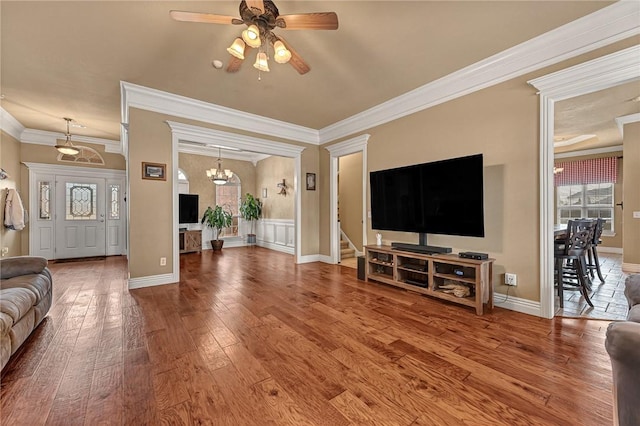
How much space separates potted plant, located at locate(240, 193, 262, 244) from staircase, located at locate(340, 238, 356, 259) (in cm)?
317

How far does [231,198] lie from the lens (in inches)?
324

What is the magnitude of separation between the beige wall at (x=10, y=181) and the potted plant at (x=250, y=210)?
4.70 meters

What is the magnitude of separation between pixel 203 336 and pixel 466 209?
2.99 meters

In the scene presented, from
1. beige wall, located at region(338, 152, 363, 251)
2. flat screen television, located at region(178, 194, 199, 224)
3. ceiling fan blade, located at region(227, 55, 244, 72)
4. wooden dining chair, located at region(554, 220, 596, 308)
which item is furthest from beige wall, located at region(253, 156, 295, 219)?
wooden dining chair, located at region(554, 220, 596, 308)

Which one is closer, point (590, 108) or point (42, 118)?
Result: point (590, 108)

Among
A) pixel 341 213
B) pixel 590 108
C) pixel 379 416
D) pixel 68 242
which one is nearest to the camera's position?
pixel 379 416

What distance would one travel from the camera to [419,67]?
3117 mm

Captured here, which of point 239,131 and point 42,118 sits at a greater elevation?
point 42,118

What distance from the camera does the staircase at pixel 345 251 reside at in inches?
238

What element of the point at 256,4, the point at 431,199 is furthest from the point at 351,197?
the point at 256,4

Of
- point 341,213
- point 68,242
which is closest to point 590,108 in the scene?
point 341,213

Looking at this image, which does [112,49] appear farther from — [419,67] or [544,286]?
[544,286]

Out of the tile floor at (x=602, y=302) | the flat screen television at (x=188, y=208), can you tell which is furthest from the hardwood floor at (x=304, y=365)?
the flat screen television at (x=188, y=208)

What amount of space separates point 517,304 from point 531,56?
8.58 ft
